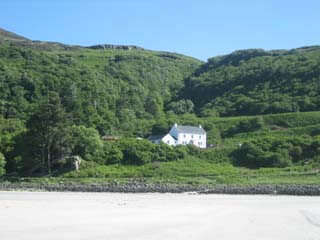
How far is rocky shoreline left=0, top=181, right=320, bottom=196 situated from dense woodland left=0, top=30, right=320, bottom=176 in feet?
35.1

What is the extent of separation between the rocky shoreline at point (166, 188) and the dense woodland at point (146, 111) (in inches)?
421

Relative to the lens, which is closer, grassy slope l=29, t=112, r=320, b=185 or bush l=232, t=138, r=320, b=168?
grassy slope l=29, t=112, r=320, b=185

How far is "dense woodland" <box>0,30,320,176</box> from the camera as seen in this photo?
68.2m

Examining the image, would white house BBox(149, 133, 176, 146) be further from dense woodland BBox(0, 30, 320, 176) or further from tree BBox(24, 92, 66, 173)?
tree BBox(24, 92, 66, 173)

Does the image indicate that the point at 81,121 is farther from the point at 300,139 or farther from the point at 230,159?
the point at 300,139

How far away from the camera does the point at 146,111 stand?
136 metres

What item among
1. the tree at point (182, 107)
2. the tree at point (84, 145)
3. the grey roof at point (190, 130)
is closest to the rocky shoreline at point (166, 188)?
the tree at point (84, 145)

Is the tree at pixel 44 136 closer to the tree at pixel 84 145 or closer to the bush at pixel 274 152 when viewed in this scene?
the tree at pixel 84 145

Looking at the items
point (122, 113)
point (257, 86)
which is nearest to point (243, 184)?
point (122, 113)

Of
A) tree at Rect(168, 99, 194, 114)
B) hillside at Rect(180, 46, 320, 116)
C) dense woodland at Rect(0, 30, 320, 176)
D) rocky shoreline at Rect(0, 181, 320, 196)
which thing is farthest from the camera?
tree at Rect(168, 99, 194, 114)

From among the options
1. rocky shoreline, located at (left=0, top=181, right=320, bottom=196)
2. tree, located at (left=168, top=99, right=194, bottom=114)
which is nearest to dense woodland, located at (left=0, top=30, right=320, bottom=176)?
tree, located at (left=168, top=99, right=194, bottom=114)

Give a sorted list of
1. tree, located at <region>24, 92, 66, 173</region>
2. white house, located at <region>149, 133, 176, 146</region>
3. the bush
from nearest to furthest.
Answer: tree, located at <region>24, 92, 66, 173</region>, the bush, white house, located at <region>149, 133, 176, 146</region>

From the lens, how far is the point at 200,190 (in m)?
51.0

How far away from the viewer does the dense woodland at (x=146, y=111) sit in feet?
224
